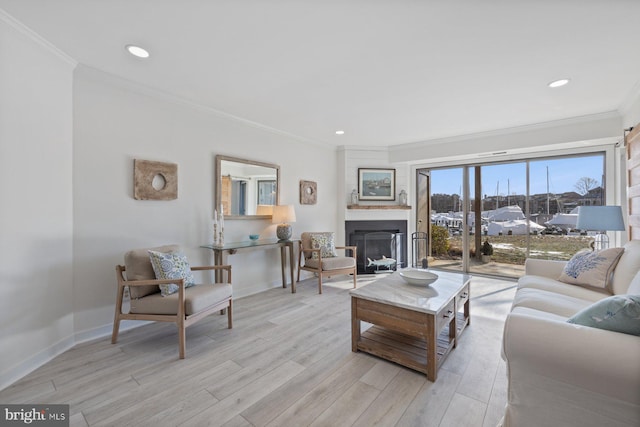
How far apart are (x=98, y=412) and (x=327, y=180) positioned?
426cm

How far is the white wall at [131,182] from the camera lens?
96.3 inches

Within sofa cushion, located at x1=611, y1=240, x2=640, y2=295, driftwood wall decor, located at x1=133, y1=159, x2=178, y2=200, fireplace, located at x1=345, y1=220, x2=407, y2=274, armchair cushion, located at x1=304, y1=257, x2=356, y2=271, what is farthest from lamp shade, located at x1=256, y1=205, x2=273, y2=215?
sofa cushion, located at x1=611, y1=240, x2=640, y2=295

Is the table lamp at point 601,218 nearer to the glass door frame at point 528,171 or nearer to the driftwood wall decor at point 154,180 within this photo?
the glass door frame at point 528,171

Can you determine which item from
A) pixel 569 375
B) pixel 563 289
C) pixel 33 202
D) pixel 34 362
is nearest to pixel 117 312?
pixel 34 362

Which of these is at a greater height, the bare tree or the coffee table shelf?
the bare tree

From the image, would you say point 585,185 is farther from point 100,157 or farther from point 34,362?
point 34,362

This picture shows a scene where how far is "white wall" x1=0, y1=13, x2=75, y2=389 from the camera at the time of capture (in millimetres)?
1848

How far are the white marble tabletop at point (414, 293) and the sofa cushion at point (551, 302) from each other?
46cm

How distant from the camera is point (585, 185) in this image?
161 inches

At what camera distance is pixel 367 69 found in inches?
94.7

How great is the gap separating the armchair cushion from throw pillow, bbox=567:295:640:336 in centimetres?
290

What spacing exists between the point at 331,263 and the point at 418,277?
1693 millimetres

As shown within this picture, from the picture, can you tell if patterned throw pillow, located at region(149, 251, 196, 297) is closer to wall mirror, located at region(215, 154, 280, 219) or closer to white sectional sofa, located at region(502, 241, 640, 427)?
wall mirror, located at region(215, 154, 280, 219)

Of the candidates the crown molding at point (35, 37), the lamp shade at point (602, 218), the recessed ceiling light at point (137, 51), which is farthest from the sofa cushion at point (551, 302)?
the crown molding at point (35, 37)
